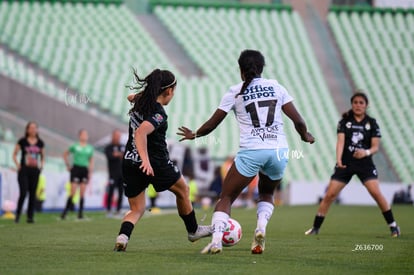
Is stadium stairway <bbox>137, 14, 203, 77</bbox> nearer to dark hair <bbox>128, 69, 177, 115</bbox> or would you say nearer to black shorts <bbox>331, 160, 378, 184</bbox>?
black shorts <bbox>331, 160, 378, 184</bbox>

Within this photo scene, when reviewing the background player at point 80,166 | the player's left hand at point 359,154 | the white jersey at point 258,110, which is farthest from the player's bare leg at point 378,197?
the background player at point 80,166

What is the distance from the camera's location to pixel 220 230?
923cm

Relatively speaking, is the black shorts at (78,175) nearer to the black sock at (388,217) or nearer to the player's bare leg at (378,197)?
the player's bare leg at (378,197)

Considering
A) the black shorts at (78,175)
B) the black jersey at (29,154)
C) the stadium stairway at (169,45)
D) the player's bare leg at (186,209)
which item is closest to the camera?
the player's bare leg at (186,209)

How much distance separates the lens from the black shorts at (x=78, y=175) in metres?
20.0

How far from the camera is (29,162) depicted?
59.2 ft

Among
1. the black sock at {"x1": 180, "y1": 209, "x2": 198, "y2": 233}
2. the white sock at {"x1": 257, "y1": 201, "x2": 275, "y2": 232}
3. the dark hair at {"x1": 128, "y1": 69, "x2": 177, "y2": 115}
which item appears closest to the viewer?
the white sock at {"x1": 257, "y1": 201, "x2": 275, "y2": 232}

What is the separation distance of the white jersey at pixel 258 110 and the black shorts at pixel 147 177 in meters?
0.96

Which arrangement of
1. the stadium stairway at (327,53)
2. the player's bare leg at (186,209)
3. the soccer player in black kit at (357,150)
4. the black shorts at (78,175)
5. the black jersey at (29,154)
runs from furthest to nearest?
the stadium stairway at (327,53)
the black shorts at (78,175)
the black jersey at (29,154)
the soccer player in black kit at (357,150)
the player's bare leg at (186,209)

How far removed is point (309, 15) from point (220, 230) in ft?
106

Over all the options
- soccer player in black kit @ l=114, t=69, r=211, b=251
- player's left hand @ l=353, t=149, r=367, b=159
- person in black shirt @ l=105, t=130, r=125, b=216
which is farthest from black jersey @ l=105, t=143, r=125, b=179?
soccer player in black kit @ l=114, t=69, r=211, b=251

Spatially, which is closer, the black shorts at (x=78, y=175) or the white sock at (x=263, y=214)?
the white sock at (x=263, y=214)

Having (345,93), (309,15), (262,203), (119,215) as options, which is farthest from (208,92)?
(262,203)

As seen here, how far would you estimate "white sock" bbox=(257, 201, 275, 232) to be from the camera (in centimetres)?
948
